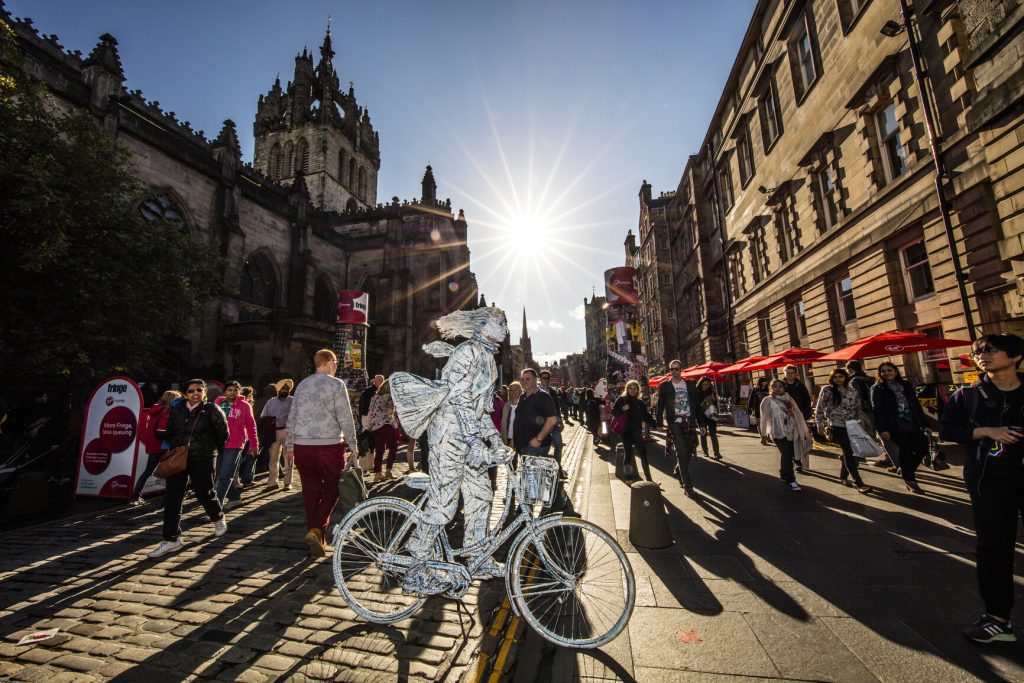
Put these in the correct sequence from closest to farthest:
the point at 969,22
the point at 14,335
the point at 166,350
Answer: the point at 969,22 → the point at 14,335 → the point at 166,350

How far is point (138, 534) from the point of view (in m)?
5.35

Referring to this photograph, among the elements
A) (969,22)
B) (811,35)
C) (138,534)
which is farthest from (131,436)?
(811,35)

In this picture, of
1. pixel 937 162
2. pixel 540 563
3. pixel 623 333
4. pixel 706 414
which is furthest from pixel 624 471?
pixel 623 333

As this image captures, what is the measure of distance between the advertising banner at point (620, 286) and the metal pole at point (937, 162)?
84.7 ft

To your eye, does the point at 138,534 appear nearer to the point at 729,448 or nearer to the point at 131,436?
the point at 131,436

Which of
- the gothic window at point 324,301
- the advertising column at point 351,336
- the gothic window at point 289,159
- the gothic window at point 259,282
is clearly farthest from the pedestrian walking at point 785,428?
the gothic window at point 289,159

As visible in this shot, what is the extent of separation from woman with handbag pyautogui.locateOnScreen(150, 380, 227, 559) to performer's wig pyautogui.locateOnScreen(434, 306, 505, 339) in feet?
12.2

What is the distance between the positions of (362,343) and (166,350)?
873 centimetres

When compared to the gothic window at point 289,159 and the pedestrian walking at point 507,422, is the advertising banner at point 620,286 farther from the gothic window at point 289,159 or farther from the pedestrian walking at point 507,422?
the gothic window at point 289,159

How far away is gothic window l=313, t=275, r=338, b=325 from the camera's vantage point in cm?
3084

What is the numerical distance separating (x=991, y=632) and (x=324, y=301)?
1354 inches

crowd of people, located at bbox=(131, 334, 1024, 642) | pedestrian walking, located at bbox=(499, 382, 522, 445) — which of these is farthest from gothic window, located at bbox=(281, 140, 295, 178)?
pedestrian walking, located at bbox=(499, 382, 522, 445)

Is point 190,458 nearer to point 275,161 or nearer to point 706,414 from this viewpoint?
point 706,414

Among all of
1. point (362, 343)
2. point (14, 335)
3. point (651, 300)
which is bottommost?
point (14, 335)
